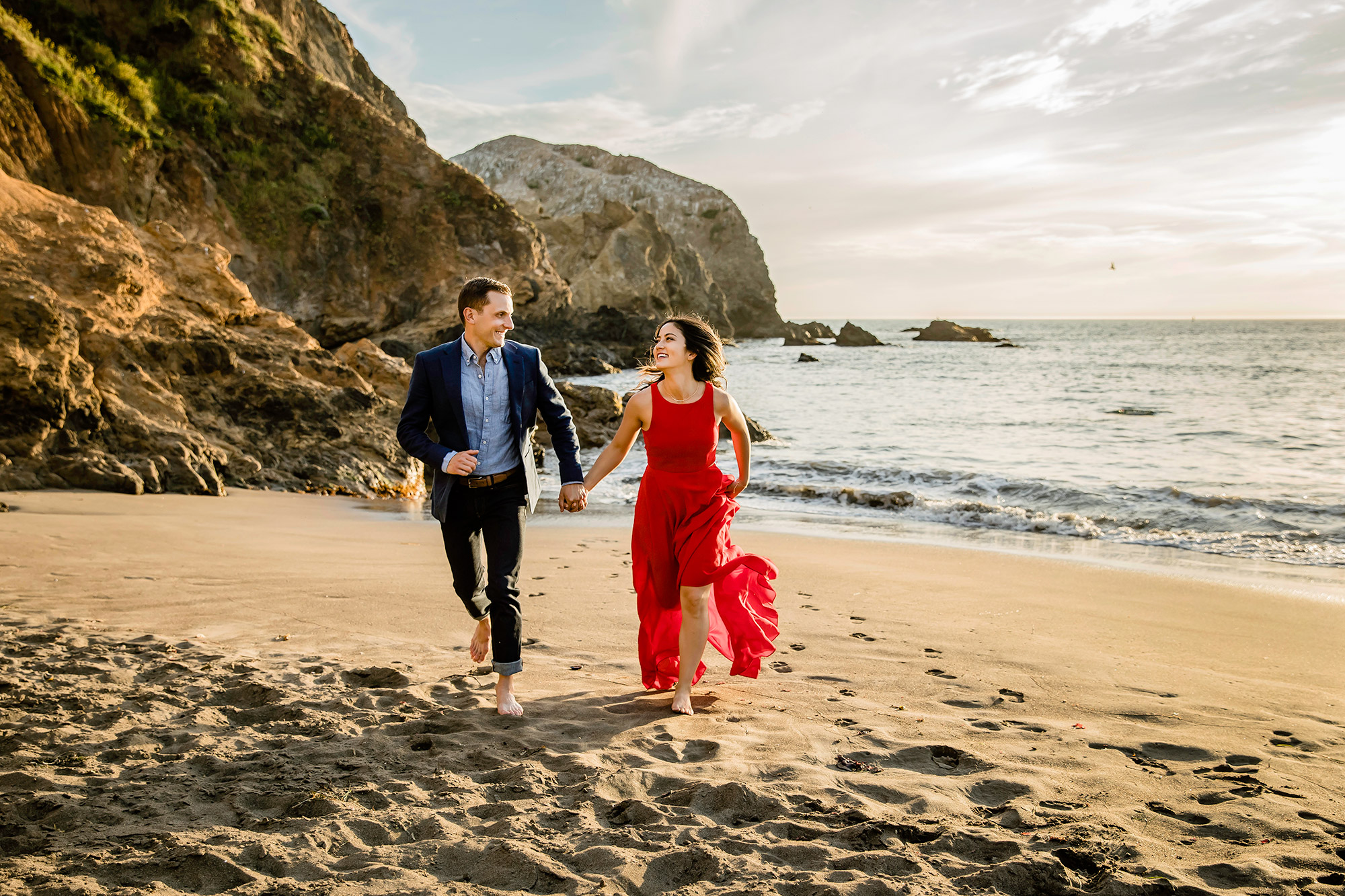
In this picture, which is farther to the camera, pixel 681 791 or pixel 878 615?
pixel 878 615

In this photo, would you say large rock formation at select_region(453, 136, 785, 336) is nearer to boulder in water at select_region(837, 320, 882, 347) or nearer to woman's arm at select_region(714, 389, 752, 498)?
boulder in water at select_region(837, 320, 882, 347)

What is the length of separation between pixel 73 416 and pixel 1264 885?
29.7 feet

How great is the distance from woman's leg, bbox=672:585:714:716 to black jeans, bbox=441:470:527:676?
2.38 feet

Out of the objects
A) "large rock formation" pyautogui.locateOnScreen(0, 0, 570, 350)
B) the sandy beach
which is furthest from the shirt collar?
"large rock formation" pyautogui.locateOnScreen(0, 0, 570, 350)

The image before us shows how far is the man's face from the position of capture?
133 inches

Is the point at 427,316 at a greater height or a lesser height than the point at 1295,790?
greater

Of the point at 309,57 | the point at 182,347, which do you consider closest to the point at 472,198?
the point at 309,57

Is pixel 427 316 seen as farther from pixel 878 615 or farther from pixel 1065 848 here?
pixel 1065 848

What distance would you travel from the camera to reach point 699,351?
3.58 m

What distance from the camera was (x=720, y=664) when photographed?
14.5ft

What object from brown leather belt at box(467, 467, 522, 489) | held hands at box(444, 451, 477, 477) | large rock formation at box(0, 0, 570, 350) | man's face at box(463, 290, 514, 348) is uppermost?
large rock formation at box(0, 0, 570, 350)

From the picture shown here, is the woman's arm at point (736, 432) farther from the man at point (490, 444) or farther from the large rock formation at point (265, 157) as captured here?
the large rock formation at point (265, 157)

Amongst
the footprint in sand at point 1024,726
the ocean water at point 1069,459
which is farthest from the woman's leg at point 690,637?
the ocean water at point 1069,459

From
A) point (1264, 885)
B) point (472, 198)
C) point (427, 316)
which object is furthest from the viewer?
point (472, 198)
